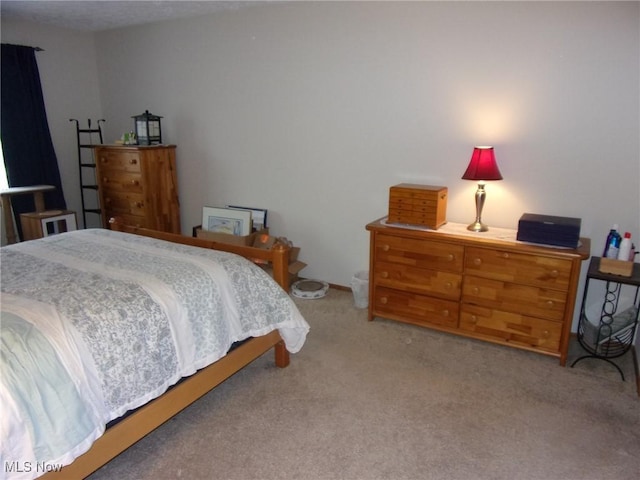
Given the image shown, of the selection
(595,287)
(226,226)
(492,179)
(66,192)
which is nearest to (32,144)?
(66,192)

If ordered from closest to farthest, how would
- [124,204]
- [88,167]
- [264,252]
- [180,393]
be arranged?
1. [180,393]
2. [264,252]
3. [124,204]
4. [88,167]

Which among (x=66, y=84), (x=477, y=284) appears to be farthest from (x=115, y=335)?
(x=66, y=84)

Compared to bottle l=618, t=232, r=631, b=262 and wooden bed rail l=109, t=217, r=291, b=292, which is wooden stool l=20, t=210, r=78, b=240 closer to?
wooden bed rail l=109, t=217, r=291, b=292

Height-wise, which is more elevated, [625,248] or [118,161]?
[118,161]

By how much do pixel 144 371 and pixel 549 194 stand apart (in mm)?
2540

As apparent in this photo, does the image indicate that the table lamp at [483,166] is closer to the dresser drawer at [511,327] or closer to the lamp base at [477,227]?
the lamp base at [477,227]

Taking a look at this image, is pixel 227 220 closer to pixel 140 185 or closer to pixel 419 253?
pixel 140 185

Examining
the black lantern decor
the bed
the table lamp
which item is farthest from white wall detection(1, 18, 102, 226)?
the table lamp

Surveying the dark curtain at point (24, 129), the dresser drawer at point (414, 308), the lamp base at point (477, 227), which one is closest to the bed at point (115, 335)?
the dresser drawer at point (414, 308)

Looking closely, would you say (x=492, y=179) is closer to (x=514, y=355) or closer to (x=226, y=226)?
(x=514, y=355)

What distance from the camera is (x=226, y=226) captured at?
13.5ft

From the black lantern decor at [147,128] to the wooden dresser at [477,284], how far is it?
2376mm

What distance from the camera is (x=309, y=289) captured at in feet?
12.2

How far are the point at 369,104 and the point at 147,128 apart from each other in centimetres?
211
